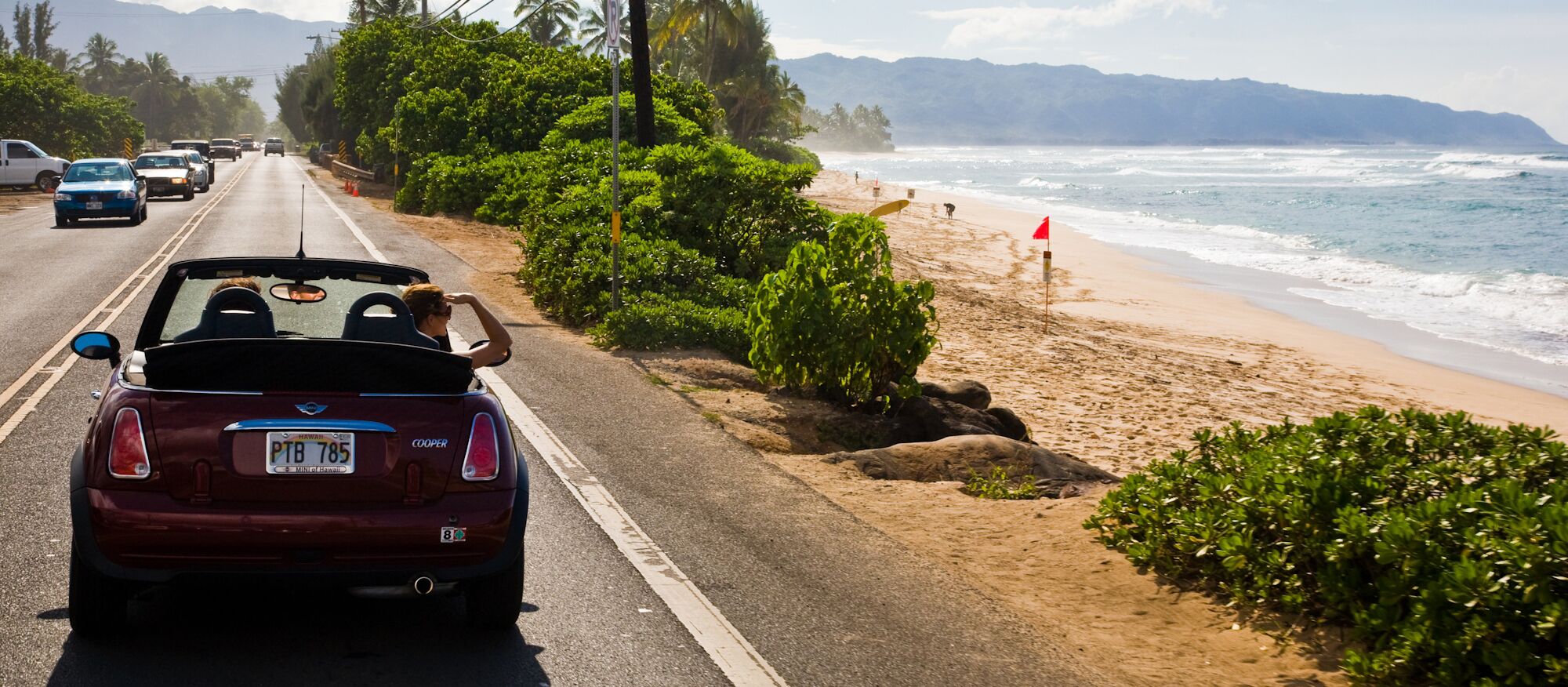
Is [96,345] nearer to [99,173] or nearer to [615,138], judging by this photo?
[615,138]

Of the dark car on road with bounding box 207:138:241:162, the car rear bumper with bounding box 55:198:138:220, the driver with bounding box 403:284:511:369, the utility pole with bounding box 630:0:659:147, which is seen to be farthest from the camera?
the dark car on road with bounding box 207:138:241:162

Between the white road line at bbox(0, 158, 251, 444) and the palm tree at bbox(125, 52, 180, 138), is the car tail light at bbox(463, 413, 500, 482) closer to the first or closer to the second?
the white road line at bbox(0, 158, 251, 444)

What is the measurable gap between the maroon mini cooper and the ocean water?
75.3 ft

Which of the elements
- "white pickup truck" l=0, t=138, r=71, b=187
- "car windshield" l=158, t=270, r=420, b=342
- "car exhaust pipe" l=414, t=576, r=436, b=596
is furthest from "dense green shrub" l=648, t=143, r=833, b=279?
"white pickup truck" l=0, t=138, r=71, b=187

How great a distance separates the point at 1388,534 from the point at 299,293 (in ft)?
15.4

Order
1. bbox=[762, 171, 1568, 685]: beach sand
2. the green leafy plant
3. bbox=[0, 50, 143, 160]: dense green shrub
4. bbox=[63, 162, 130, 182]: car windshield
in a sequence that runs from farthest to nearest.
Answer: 1. bbox=[0, 50, 143, 160]: dense green shrub
2. bbox=[63, 162, 130, 182]: car windshield
3. the green leafy plant
4. bbox=[762, 171, 1568, 685]: beach sand

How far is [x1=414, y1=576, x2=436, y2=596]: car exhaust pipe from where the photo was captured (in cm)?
489

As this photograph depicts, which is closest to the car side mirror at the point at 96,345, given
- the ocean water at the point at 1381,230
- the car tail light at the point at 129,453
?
the car tail light at the point at 129,453

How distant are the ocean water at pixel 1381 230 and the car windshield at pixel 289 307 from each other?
22629 millimetres

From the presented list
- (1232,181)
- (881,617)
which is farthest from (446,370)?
(1232,181)

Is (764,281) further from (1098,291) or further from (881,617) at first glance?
(1098,291)

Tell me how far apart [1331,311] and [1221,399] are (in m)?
13.4

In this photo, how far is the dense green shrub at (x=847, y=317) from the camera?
36.7 ft

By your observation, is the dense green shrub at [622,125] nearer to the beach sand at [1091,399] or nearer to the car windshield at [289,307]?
the beach sand at [1091,399]
